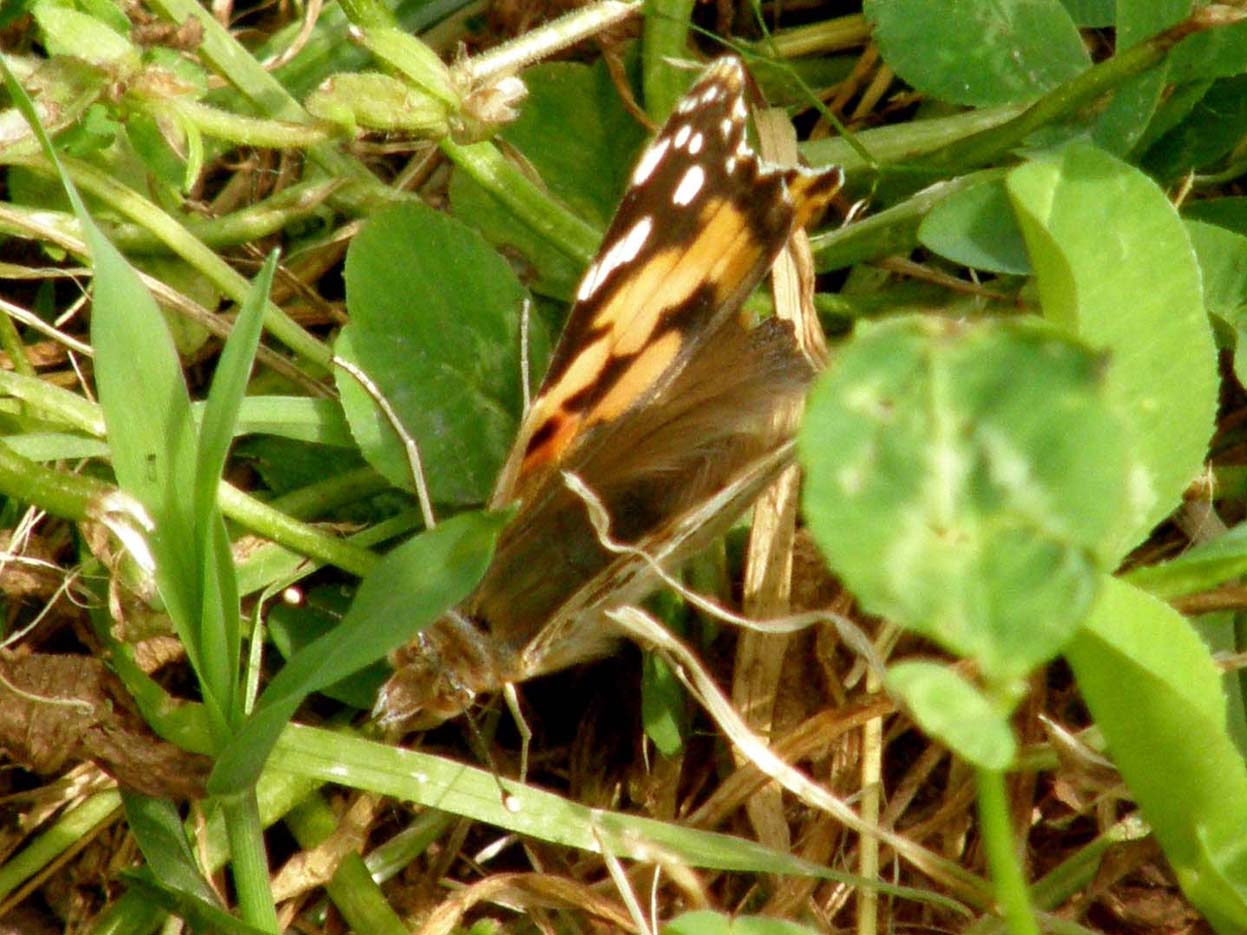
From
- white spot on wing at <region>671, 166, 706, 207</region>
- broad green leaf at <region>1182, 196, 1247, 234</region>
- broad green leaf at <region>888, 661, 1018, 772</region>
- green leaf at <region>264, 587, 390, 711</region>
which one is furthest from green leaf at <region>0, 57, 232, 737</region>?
broad green leaf at <region>1182, 196, 1247, 234</region>

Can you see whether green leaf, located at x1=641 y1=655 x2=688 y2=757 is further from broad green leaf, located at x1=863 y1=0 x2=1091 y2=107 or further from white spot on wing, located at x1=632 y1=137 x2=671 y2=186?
broad green leaf, located at x1=863 y1=0 x2=1091 y2=107

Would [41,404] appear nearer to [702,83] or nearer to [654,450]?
[654,450]

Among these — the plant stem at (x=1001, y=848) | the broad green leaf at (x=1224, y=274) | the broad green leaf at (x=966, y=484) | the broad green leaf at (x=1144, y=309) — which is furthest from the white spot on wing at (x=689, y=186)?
the broad green leaf at (x=966, y=484)

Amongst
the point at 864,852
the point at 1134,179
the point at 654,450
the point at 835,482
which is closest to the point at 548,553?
the point at 654,450

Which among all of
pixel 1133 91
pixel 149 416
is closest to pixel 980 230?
pixel 1133 91

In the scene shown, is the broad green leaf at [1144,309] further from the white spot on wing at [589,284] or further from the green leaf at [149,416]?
the green leaf at [149,416]
